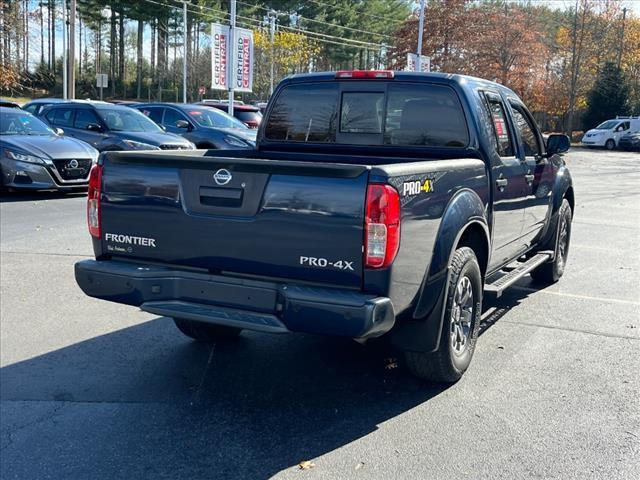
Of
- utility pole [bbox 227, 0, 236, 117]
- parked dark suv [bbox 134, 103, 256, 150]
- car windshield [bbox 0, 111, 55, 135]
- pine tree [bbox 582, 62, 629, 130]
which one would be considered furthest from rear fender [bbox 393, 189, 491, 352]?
pine tree [bbox 582, 62, 629, 130]

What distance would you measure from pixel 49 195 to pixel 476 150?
403 inches

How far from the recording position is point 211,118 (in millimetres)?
17297

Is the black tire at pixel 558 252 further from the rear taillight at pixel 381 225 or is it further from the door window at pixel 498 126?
the rear taillight at pixel 381 225

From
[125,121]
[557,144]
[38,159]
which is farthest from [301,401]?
[125,121]

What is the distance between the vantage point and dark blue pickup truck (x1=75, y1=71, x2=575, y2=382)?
350 centimetres

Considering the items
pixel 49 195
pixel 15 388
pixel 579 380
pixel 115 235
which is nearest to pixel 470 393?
pixel 579 380

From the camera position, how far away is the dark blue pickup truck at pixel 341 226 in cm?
350

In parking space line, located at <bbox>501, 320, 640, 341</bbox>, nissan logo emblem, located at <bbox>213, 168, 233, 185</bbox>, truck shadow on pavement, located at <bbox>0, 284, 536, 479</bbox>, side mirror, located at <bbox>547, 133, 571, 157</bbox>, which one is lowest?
truck shadow on pavement, located at <bbox>0, 284, 536, 479</bbox>

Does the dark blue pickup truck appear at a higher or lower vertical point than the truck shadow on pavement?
higher

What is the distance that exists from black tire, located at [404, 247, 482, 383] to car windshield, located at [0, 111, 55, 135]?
10929 millimetres

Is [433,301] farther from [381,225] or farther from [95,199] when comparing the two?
[95,199]

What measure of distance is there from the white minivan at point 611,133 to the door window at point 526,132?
38.4 metres

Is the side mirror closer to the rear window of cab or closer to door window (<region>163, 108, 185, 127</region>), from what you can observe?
the rear window of cab

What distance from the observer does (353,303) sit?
11.2 ft
